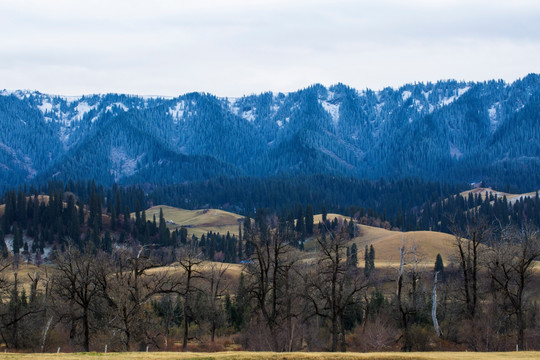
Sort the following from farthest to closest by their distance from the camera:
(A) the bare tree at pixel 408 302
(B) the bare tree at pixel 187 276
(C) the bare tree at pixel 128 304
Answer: (A) the bare tree at pixel 408 302, (B) the bare tree at pixel 187 276, (C) the bare tree at pixel 128 304

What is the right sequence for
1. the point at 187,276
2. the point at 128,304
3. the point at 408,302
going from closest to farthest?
the point at 128,304
the point at 187,276
the point at 408,302

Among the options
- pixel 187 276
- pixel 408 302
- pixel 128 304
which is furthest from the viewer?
pixel 408 302

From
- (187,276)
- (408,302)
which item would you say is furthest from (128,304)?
(408,302)

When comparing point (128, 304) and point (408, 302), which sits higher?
point (128, 304)

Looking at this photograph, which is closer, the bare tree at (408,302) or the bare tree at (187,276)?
the bare tree at (187,276)

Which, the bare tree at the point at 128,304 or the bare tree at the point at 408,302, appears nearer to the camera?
the bare tree at the point at 128,304

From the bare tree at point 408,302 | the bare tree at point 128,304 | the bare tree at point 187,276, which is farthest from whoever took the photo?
the bare tree at point 408,302

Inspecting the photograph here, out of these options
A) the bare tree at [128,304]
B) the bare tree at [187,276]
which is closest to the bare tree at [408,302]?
the bare tree at [187,276]

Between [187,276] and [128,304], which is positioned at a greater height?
[187,276]

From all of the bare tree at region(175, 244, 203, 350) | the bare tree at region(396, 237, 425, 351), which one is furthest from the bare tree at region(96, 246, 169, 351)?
the bare tree at region(396, 237, 425, 351)

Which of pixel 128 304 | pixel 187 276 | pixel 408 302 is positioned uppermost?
pixel 187 276

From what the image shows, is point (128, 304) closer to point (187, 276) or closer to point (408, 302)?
point (187, 276)

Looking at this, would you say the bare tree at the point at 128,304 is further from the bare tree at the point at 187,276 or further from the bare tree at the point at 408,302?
the bare tree at the point at 408,302

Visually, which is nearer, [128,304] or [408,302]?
[128,304]
